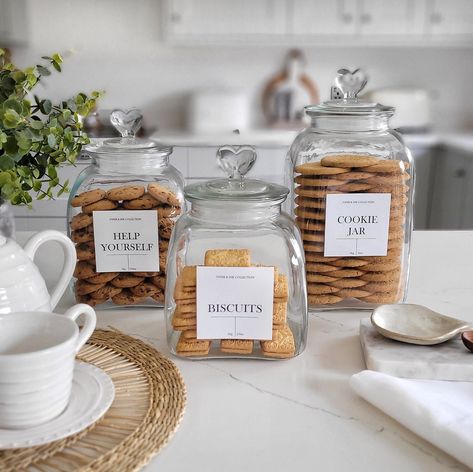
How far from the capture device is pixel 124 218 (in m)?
0.95

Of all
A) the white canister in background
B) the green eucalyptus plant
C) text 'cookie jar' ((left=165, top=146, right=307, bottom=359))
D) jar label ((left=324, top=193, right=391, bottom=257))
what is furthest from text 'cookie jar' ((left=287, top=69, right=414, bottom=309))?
the white canister in background

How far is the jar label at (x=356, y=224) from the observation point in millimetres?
957

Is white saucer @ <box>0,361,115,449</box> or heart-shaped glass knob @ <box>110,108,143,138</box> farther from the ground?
heart-shaped glass knob @ <box>110,108,143,138</box>

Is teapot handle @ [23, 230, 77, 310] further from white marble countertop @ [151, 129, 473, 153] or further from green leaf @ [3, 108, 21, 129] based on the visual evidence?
white marble countertop @ [151, 129, 473, 153]

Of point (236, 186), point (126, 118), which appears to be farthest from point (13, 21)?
point (236, 186)

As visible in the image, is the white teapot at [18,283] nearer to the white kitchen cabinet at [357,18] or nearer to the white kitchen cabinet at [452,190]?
the white kitchen cabinet at [452,190]

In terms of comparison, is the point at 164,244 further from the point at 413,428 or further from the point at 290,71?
the point at 290,71

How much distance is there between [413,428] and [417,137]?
125 inches

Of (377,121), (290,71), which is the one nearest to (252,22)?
(290,71)

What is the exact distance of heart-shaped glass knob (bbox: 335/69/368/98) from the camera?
1.01 metres

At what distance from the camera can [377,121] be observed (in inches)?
38.7

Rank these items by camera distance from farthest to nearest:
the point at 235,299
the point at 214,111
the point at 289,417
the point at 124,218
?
the point at 214,111 < the point at 124,218 < the point at 235,299 < the point at 289,417

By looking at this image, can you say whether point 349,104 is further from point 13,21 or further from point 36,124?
point 13,21

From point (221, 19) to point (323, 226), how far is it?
9.64ft
